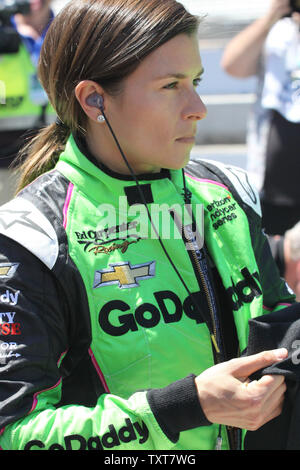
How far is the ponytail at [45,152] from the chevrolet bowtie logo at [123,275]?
0.39m

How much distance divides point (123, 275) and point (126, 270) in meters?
0.01

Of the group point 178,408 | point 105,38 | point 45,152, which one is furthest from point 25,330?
point 105,38

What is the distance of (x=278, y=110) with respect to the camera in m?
3.19

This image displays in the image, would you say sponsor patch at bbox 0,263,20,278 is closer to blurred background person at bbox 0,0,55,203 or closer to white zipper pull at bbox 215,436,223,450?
white zipper pull at bbox 215,436,223,450

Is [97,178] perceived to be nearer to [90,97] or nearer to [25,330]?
[90,97]

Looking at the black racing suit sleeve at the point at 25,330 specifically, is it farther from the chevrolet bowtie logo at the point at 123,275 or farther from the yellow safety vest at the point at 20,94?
the yellow safety vest at the point at 20,94

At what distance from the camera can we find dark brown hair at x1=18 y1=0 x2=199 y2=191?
56.4 inches

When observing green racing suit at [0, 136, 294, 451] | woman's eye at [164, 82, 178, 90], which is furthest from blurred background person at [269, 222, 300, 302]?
woman's eye at [164, 82, 178, 90]

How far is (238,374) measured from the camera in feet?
4.30

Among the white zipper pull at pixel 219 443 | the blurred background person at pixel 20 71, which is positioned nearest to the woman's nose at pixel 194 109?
the white zipper pull at pixel 219 443

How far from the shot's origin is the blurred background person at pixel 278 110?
3.15 metres

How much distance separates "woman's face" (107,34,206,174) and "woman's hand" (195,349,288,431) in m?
0.48

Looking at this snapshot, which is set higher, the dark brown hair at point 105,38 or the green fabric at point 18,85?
the green fabric at point 18,85
